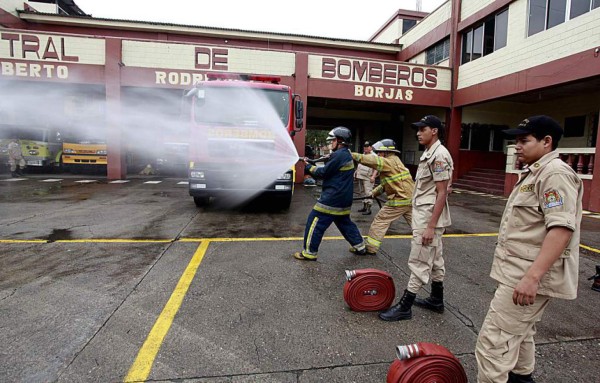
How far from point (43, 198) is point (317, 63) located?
10789 millimetres

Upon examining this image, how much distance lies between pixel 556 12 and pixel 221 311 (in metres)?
13.3

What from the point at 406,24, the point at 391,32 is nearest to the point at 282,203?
the point at 406,24

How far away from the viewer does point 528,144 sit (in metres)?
1.92

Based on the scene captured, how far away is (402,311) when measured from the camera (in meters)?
3.04

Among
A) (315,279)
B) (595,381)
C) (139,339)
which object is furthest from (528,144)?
(139,339)

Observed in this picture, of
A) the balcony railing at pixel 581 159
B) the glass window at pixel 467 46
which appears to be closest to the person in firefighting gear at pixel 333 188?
the balcony railing at pixel 581 159

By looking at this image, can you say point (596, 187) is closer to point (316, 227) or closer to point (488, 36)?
point (488, 36)

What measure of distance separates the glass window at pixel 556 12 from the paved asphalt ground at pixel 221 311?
26.8ft

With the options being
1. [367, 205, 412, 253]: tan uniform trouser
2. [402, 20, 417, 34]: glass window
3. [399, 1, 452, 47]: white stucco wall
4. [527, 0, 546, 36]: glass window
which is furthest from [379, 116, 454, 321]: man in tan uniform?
[402, 20, 417, 34]: glass window

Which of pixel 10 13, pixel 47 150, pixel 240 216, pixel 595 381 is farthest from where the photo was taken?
pixel 47 150

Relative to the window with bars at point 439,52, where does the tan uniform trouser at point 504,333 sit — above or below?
below

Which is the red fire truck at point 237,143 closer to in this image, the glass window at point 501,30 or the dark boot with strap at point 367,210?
the dark boot with strap at point 367,210

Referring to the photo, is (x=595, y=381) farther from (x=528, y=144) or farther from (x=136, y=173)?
(x=136, y=173)

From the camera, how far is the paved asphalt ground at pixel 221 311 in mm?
2322
